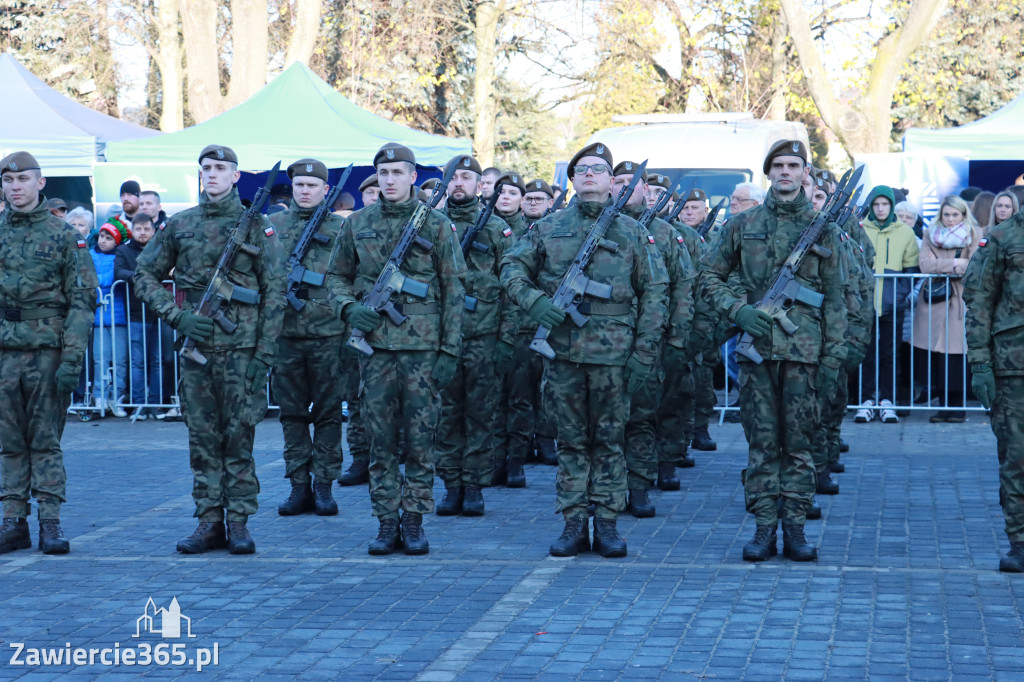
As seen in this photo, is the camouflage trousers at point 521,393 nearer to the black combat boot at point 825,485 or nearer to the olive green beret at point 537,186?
the olive green beret at point 537,186

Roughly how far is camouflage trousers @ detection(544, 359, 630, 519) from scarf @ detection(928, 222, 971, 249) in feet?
21.1

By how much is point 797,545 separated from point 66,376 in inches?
161

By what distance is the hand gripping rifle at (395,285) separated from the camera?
7660mm

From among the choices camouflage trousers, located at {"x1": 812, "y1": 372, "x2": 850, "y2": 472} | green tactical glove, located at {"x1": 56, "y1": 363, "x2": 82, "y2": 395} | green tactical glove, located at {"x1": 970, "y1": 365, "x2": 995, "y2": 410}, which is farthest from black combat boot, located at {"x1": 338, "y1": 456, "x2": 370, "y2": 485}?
green tactical glove, located at {"x1": 970, "y1": 365, "x2": 995, "y2": 410}

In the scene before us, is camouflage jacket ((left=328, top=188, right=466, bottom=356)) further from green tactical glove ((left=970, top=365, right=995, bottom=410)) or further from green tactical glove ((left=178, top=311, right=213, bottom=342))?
green tactical glove ((left=970, top=365, right=995, bottom=410))

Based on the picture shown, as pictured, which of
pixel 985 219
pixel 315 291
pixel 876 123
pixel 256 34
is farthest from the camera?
pixel 256 34

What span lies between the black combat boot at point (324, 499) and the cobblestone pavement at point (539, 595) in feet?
0.39

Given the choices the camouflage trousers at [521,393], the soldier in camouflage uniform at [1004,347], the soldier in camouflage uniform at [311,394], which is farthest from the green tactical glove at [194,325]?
the soldier in camouflage uniform at [1004,347]

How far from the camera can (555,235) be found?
305 inches

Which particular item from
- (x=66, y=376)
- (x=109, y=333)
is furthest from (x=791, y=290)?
(x=109, y=333)

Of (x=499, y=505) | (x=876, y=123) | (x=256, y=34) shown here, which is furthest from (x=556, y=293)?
(x=256, y=34)

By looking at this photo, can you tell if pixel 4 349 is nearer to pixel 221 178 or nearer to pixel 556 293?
pixel 221 178

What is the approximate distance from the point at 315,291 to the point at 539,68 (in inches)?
1047

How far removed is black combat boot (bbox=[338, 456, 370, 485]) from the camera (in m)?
10.3
